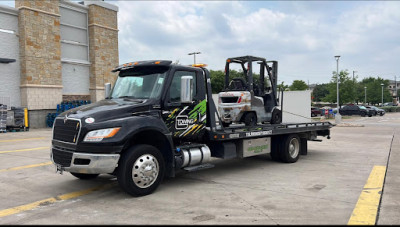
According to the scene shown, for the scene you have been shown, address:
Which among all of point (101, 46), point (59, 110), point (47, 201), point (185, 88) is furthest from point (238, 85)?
point (101, 46)

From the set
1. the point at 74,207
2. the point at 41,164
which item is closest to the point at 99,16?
the point at 41,164

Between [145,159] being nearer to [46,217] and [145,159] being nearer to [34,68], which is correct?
[46,217]

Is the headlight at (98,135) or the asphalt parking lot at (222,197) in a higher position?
the headlight at (98,135)

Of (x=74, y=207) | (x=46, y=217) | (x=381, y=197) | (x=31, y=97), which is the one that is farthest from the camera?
(x=31, y=97)

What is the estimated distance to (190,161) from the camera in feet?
21.9

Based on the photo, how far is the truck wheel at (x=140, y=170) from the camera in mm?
5664

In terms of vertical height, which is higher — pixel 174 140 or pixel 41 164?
pixel 174 140

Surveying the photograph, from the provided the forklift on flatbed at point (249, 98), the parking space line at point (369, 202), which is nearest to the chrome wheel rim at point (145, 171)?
the parking space line at point (369, 202)

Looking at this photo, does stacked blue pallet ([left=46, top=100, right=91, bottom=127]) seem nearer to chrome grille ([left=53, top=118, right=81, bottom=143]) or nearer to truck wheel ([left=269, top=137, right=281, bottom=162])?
truck wheel ([left=269, top=137, right=281, bottom=162])

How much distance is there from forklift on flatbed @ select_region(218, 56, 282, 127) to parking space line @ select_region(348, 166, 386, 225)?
11.6 feet

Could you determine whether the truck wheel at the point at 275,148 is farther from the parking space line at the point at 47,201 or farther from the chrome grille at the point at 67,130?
the chrome grille at the point at 67,130

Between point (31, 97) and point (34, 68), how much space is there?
2.08m

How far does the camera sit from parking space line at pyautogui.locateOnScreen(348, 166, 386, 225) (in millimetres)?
4639

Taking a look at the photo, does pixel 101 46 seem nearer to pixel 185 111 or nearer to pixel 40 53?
pixel 40 53
